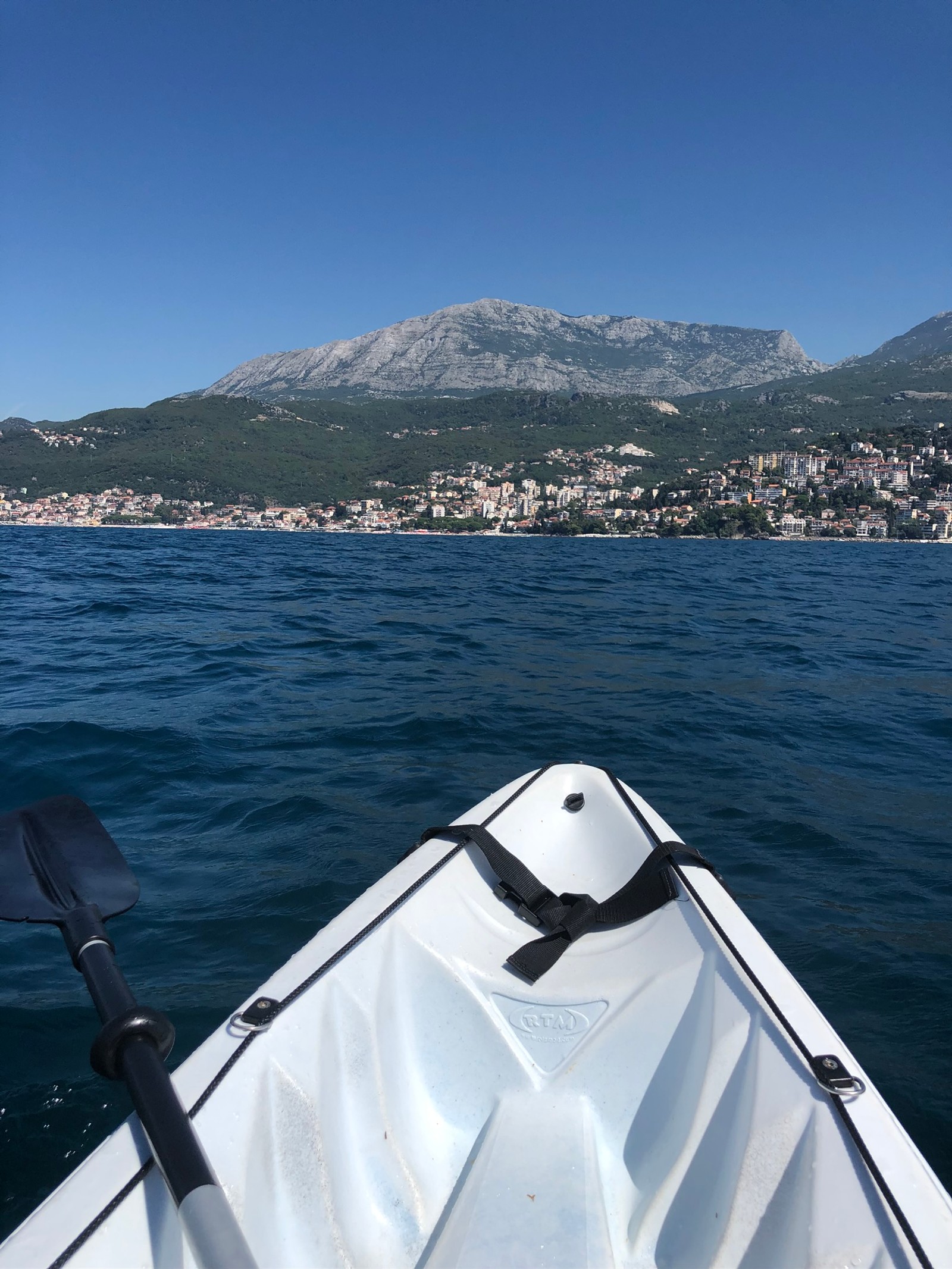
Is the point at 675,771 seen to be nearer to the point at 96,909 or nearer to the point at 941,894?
the point at 941,894

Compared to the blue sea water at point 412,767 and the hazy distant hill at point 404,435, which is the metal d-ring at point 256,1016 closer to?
the blue sea water at point 412,767

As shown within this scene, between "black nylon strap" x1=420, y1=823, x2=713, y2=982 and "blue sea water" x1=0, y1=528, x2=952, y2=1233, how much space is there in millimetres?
987

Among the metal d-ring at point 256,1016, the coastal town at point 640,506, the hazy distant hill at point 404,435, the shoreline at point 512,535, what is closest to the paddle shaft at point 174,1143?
the metal d-ring at point 256,1016

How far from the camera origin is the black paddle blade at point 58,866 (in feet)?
7.21

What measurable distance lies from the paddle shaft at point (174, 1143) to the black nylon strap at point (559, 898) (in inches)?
56.6

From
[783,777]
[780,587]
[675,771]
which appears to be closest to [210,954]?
[675,771]

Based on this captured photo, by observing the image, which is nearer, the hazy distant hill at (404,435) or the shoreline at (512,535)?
the shoreline at (512,535)

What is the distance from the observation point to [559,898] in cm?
316

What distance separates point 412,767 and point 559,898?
108 inches

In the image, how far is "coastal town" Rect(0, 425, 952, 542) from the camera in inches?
2477

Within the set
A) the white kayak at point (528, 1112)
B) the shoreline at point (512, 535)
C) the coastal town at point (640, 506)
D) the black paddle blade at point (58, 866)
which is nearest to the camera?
the white kayak at point (528, 1112)

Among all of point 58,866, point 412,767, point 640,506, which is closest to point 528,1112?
point 58,866

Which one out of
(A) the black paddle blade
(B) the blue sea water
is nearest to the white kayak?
(A) the black paddle blade

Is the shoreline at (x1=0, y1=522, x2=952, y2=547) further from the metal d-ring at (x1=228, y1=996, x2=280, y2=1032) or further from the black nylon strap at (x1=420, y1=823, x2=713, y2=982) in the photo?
the metal d-ring at (x1=228, y1=996, x2=280, y2=1032)
